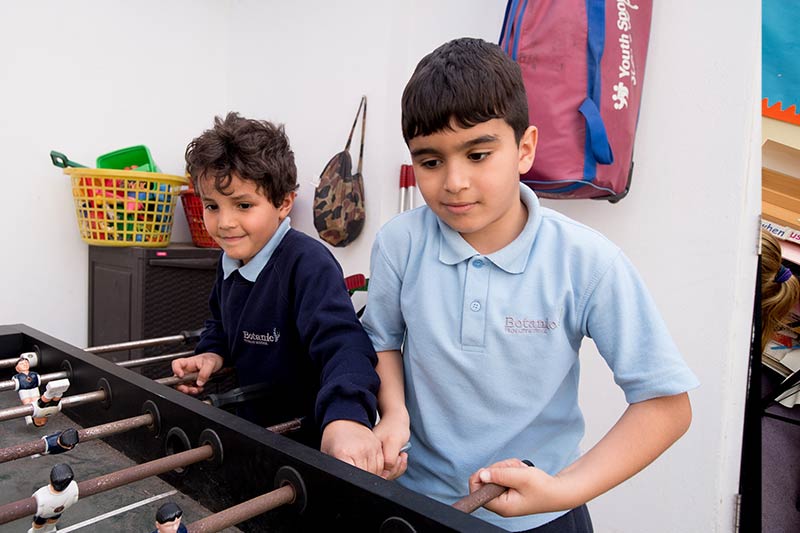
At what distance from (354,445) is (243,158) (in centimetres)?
75

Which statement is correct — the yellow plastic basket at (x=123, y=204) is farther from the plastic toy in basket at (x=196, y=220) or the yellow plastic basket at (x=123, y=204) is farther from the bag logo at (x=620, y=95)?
the bag logo at (x=620, y=95)

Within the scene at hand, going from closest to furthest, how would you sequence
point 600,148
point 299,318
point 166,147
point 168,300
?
point 299,318 < point 600,148 < point 168,300 < point 166,147

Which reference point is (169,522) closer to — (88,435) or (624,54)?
(88,435)

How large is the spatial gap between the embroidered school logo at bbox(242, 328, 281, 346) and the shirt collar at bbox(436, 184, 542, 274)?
1.52ft

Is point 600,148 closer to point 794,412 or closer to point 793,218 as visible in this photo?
point 793,218

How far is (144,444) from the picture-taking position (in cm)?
84

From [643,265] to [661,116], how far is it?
16.6 inches

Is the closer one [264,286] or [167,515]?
[167,515]

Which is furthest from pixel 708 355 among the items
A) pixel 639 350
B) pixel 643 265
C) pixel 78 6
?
pixel 78 6

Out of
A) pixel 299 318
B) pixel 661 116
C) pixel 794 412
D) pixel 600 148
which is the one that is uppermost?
pixel 661 116

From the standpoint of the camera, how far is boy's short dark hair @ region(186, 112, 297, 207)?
4.18 feet

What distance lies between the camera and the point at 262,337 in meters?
1.23

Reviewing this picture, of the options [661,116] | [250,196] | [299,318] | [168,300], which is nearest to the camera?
[299,318]

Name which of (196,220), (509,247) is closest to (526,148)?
(509,247)
